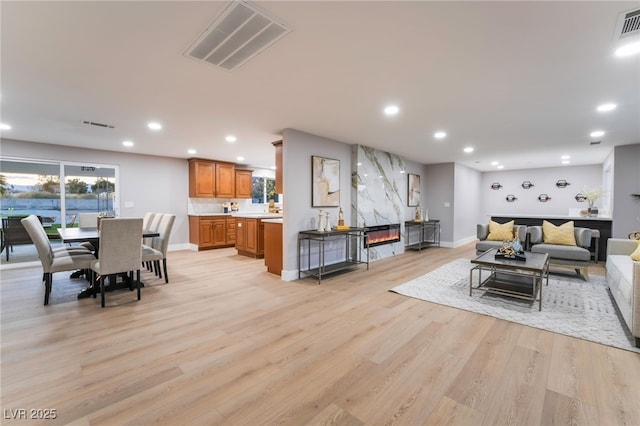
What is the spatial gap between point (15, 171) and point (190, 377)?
20.8 ft

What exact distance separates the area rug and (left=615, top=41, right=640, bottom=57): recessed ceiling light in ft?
8.01

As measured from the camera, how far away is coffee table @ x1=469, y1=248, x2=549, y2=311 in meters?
3.35

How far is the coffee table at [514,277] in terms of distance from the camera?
132 inches

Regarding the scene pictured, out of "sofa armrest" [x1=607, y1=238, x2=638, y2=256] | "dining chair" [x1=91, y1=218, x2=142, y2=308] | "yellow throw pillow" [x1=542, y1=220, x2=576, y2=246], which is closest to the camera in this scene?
"dining chair" [x1=91, y1=218, x2=142, y2=308]

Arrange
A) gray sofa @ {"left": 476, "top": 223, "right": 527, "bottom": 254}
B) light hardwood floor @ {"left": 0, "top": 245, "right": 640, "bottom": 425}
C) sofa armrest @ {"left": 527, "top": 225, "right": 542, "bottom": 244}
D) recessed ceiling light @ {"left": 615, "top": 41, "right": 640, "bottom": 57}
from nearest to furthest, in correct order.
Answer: light hardwood floor @ {"left": 0, "top": 245, "right": 640, "bottom": 425} < recessed ceiling light @ {"left": 615, "top": 41, "right": 640, "bottom": 57} < sofa armrest @ {"left": 527, "top": 225, "right": 542, "bottom": 244} < gray sofa @ {"left": 476, "top": 223, "right": 527, "bottom": 254}

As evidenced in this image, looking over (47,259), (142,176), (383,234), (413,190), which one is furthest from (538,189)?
(47,259)

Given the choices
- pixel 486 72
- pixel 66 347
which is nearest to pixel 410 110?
pixel 486 72

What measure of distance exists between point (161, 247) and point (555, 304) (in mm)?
5563

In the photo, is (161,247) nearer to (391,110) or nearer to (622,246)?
(391,110)

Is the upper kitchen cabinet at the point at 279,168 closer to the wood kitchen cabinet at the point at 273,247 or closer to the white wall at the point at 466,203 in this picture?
the wood kitchen cabinet at the point at 273,247

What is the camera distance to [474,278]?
466 cm

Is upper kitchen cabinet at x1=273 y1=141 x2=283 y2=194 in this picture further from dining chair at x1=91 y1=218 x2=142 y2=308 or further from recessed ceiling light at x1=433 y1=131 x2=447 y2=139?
recessed ceiling light at x1=433 y1=131 x2=447 y2=139

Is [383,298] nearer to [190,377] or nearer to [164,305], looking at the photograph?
[190,377]

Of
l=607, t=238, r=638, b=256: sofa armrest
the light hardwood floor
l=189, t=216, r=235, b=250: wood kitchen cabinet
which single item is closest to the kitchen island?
l=189, t=216, r=235, b=250: wood kitchen cabinet
